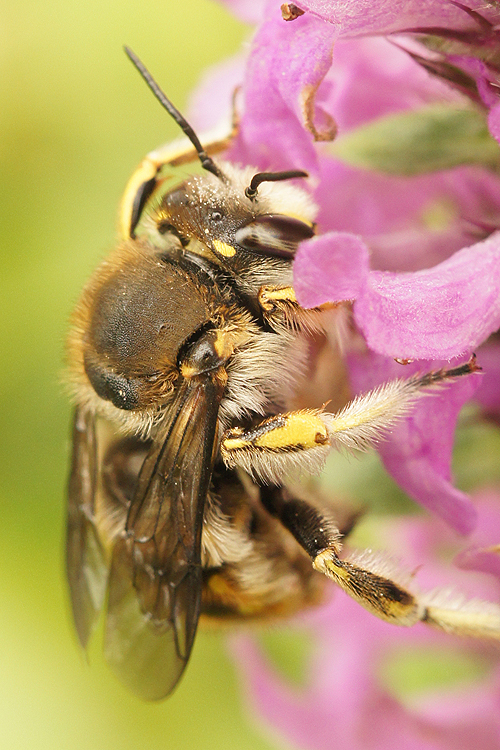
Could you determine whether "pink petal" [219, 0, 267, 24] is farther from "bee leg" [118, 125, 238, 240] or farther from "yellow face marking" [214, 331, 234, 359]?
"yellow face marking" [214, 331, 234, 359]

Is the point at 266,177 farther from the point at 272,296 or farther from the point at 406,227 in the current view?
the point at 406,227

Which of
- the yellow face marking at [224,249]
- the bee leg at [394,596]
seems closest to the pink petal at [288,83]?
the yellow face marking at [224,249]

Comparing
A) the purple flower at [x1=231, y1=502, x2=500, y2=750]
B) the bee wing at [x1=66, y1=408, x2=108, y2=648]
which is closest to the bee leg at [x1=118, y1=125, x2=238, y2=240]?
the bee wing at [x1=66, y1=408, x2=108, y2=648]

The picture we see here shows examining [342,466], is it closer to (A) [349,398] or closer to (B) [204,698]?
(A) [349,398]

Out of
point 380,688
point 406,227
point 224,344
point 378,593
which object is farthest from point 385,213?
point 380,688

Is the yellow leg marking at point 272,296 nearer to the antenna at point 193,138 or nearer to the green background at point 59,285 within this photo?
the antenna at point 193,138

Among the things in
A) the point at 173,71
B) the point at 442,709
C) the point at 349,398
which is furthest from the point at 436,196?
the point at 173,71
